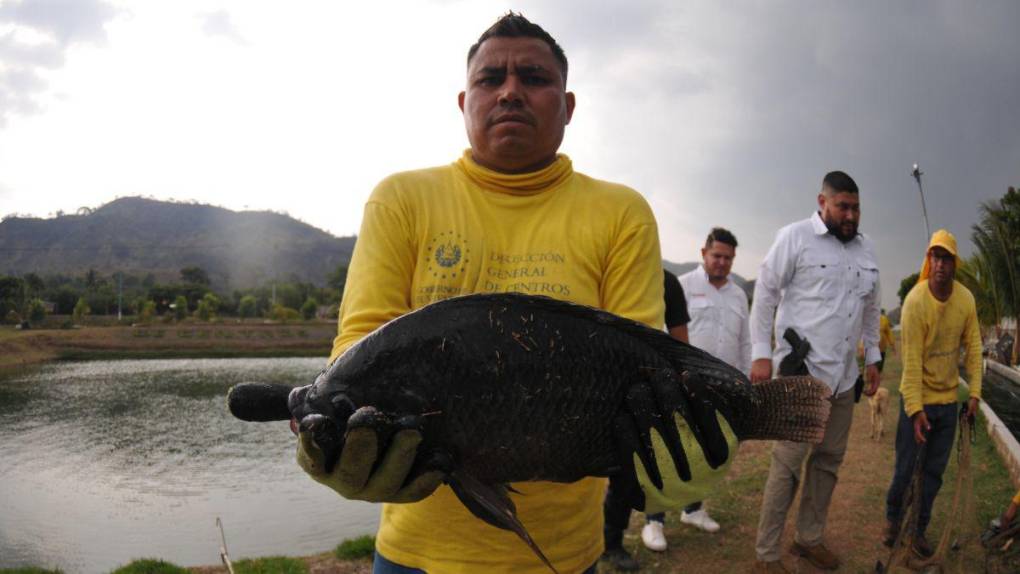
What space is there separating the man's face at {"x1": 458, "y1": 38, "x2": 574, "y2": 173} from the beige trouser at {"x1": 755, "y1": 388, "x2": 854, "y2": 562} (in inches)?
162

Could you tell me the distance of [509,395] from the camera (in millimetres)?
1674

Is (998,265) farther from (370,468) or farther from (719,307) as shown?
(370,468)

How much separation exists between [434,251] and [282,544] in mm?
9963

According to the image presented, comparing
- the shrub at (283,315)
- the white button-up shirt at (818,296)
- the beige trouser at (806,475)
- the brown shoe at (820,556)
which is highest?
the white button-up shirt at (818,296)

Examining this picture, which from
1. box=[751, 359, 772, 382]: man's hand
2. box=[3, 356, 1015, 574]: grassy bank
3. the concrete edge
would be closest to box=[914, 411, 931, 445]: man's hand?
box=[3, 356, 1015, 574]: grassy bank

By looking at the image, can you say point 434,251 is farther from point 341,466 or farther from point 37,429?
point 37,429

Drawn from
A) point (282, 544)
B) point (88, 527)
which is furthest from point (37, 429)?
point (282, 544)

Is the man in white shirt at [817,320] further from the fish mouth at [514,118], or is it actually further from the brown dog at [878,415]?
the brown dog at [878,415]

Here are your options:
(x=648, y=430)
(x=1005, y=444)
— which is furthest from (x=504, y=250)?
(x=1005, y=444)

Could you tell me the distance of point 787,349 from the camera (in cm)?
518

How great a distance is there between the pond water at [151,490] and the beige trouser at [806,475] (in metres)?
7.08

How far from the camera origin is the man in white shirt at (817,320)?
16.5 ft

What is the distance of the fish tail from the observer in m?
1.92

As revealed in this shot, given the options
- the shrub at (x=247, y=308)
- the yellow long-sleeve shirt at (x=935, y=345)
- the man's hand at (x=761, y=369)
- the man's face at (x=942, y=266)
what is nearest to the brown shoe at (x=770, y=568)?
the man's hand at (x=761, y=369)
